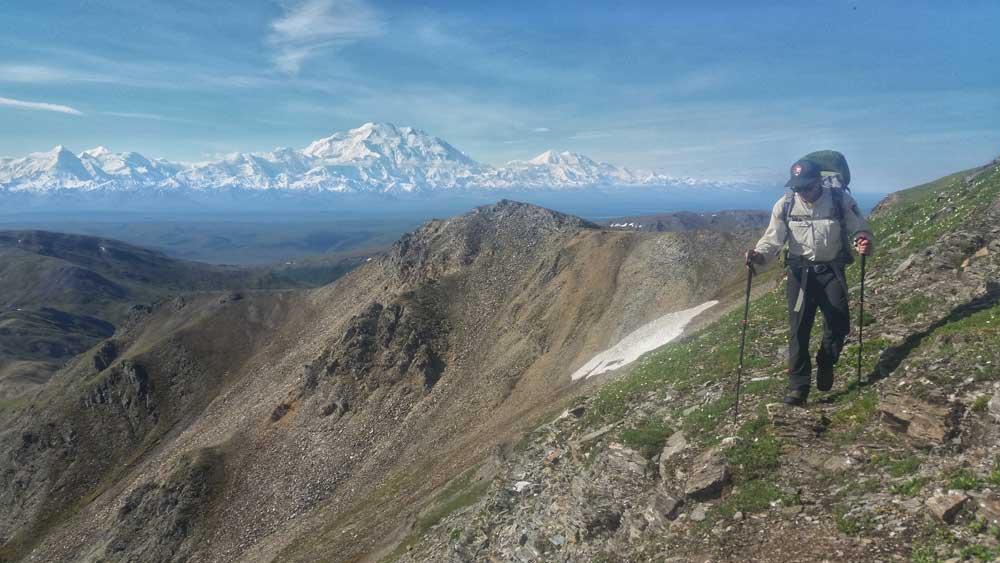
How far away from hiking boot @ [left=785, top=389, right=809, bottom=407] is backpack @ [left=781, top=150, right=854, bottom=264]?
3.03m

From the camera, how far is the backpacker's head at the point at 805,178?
1170 centimetres

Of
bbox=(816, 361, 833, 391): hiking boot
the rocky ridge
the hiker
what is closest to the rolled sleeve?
the hiker

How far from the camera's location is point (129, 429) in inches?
3004

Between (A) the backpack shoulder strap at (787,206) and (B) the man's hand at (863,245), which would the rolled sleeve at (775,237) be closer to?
(A) the backpack shoulder strap at (787,206)

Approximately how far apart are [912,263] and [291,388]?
61.8 meters

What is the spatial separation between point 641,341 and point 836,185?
1071 inches

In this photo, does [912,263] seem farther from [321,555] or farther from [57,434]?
[57,434]

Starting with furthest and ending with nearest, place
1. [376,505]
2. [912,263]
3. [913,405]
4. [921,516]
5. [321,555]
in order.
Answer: [376,505] < [321,555] < [912,263] < [913,405] < [921,516]

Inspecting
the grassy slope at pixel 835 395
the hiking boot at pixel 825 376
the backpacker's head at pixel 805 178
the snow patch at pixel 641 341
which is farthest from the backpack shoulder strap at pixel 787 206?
the snow patch at pixel 641 341

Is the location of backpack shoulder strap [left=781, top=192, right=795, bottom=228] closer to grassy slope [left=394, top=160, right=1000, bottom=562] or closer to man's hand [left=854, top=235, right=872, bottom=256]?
man's hand [left=854, top=235, right=872, bottom=256]

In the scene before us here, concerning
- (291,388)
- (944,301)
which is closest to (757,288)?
(944,301)

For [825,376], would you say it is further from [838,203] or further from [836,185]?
[836,185]

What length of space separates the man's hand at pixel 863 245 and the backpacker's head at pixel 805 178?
1455 mm

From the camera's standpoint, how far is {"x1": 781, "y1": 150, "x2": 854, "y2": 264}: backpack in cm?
1189
